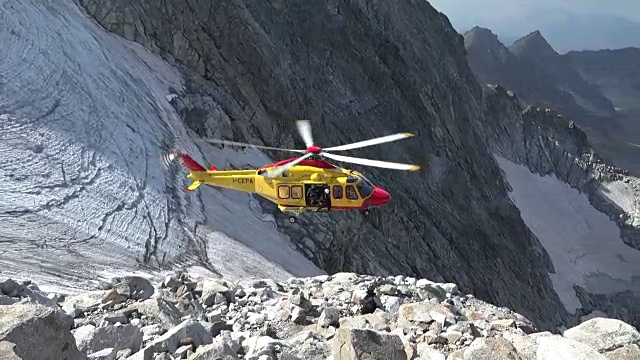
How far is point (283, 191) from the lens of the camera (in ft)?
65.0

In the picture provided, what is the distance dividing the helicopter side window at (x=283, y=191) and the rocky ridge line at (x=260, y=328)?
5.83 metres

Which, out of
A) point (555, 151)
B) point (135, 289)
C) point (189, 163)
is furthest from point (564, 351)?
point (555, 151)

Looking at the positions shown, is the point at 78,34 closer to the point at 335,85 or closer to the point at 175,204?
the point at 175,204

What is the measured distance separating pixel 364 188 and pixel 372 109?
112 feet

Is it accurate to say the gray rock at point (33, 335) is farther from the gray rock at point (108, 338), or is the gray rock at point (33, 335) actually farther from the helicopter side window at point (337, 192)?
the helicopter side window at point (337, 192)

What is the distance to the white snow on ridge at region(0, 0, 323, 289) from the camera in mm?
17266

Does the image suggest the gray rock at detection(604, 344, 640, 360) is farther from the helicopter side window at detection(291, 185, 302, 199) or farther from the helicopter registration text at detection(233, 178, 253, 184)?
the helicopter registration text at detection(233, 178, 253, 184)

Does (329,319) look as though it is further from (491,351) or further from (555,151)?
(555,151)

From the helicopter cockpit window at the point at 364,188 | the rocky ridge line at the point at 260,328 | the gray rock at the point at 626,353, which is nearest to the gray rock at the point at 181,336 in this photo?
the rocky ridge line at the point at 260,328

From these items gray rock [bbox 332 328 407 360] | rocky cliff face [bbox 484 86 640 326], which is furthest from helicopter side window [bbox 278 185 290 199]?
rocky cliff face [bbox 484 86 640 326]

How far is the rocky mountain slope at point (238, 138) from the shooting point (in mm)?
20172

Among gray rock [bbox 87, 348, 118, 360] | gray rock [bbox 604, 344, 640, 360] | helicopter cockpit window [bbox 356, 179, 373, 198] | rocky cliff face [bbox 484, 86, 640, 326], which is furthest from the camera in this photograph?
rocky cliff face [bbox 484, 86, 640, 326]

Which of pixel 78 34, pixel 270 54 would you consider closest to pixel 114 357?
pixel 78 34

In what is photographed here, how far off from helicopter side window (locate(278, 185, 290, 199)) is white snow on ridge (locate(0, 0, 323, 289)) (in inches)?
158
